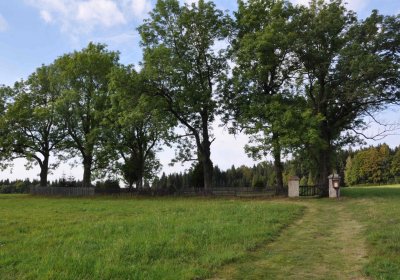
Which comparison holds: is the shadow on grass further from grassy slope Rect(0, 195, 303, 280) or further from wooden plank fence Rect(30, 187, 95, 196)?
wooden plank fence Rect(30, 187, 95, 196)

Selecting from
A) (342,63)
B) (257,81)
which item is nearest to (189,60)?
(257,81)

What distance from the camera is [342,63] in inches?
1213

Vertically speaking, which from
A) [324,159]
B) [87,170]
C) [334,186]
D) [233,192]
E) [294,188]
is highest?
[324,159]

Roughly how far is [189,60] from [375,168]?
80.9 meters

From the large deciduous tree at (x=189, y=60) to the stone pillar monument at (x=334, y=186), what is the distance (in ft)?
36.1

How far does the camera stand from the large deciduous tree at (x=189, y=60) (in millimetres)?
35688

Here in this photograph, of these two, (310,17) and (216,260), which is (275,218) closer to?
(216,260)

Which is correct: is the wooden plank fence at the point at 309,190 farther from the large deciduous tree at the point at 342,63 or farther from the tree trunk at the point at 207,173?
the tree trunk at the point at 207,173

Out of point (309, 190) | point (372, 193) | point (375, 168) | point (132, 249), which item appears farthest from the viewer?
point (375, 168)

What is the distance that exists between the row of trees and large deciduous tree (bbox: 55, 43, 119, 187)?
0.80 feet

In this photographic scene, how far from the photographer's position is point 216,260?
8055mm

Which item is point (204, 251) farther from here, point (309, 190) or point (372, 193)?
point (372, 193)

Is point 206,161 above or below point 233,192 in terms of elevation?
above

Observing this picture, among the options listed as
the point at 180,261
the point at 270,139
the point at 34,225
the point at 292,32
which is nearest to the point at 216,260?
the point at 180,261
